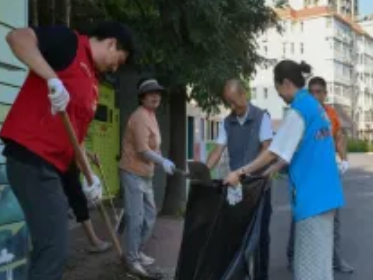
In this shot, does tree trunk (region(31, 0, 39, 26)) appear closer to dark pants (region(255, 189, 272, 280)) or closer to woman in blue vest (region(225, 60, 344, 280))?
dark pants (region(255, 189, 272, 280))

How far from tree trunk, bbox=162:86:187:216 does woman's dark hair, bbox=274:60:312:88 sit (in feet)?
22.1

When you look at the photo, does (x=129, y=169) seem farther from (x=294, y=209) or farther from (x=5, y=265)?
(x=294, y=209)

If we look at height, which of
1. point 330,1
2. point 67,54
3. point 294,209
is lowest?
point 294,209

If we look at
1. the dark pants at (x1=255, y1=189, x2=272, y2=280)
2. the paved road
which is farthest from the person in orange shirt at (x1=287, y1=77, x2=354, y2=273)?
the dark pants at (x1=255, y1=189, x2=272, y2=280)

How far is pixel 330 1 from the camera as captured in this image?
10206cm

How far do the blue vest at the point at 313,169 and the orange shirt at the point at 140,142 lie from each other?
216 cm

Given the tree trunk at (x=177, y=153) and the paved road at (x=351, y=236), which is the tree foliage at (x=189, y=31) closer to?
the tree trunk at (x=177, y=153)

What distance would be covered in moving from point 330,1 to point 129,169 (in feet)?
335

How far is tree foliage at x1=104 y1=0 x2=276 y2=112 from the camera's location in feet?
27.9

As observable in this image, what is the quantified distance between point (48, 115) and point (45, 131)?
0.25 ft

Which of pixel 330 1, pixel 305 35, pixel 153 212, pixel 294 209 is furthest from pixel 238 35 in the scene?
pixel 330 1

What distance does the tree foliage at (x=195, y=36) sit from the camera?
27.9 ft

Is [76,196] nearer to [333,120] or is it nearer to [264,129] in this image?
[264,129]

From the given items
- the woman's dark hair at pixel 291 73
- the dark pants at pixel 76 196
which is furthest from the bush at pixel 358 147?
the woman's dark hair at pixel 291 73
